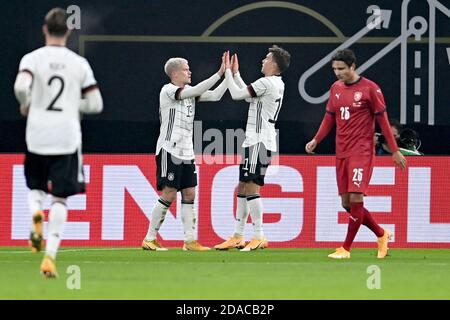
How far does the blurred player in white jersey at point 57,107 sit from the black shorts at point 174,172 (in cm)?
409

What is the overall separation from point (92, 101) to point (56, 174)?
23.2 inches

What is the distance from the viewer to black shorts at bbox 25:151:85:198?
33.3 ft

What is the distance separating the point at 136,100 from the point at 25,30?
1.54 m

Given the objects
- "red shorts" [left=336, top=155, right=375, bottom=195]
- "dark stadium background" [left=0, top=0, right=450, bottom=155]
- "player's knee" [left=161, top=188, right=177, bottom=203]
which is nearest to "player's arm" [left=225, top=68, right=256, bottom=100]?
"player's knee" [left=161, top=188, right=177, bottom=203]

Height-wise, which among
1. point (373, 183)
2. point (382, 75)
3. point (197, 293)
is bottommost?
point (197, 293)

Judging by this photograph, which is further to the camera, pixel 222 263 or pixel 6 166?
pixel 6 166

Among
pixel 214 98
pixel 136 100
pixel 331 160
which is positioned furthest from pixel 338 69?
pixel 136 100

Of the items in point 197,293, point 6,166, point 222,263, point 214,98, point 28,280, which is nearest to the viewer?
point 197,293

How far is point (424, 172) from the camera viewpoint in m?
15.8

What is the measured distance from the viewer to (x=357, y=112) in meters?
13.0

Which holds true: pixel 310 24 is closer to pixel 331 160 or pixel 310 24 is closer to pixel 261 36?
pixel 261 36

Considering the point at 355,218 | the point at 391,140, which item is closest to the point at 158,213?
the point at 355,218

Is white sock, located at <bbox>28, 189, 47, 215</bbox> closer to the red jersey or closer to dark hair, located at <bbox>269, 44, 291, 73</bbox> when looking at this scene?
the red jersey

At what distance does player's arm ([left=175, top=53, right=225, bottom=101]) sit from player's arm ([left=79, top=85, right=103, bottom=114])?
3.69 m
